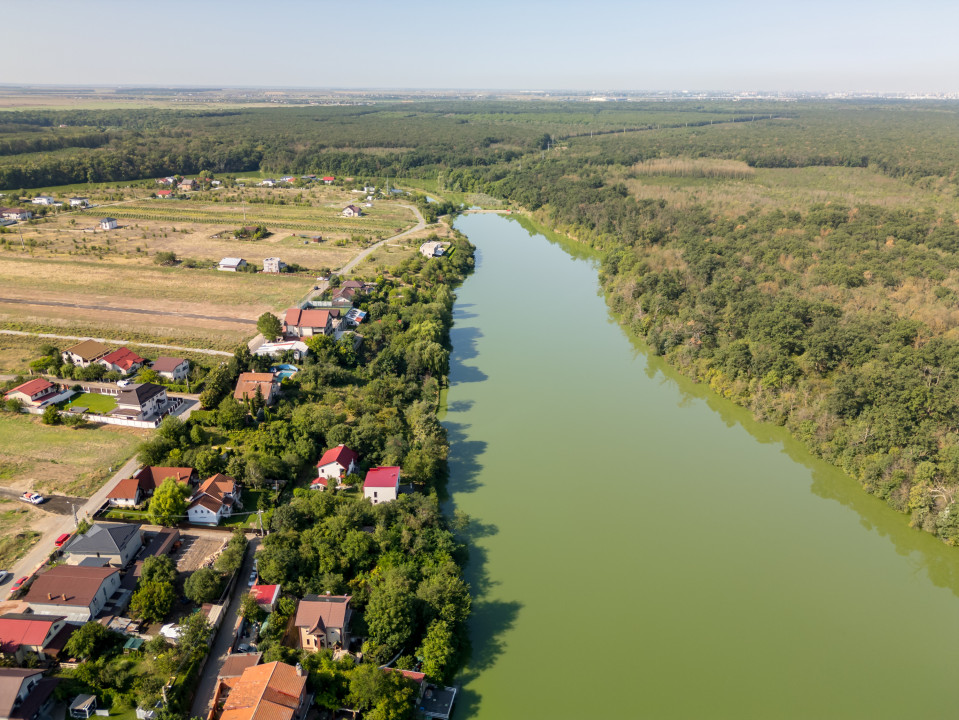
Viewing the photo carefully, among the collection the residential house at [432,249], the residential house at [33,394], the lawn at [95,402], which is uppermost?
the residential house at [432,249]

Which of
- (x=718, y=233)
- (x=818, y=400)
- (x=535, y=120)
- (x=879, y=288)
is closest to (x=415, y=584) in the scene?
(x=818, y=400)

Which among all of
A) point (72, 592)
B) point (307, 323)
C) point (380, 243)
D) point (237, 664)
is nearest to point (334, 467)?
point (237, 664)

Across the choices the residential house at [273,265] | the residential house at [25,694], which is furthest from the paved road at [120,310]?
the residential house at [25,694]

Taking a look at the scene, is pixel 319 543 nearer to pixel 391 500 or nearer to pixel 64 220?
pixel 391 500

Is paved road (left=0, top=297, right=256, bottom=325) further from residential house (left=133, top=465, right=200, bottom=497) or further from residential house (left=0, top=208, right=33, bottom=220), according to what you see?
residential house (left=0, top=208, right=33, bottom=220)

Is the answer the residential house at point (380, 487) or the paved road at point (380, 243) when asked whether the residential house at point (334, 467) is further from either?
the paved road at point (380, 243)

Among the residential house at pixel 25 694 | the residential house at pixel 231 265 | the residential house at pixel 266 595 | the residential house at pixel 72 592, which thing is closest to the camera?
the residential house at pixel 25 694

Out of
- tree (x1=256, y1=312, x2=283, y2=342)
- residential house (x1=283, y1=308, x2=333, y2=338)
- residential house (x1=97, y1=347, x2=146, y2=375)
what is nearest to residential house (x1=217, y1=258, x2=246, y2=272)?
residential house (x1=283, y1=308, x2=333, y2=338)
